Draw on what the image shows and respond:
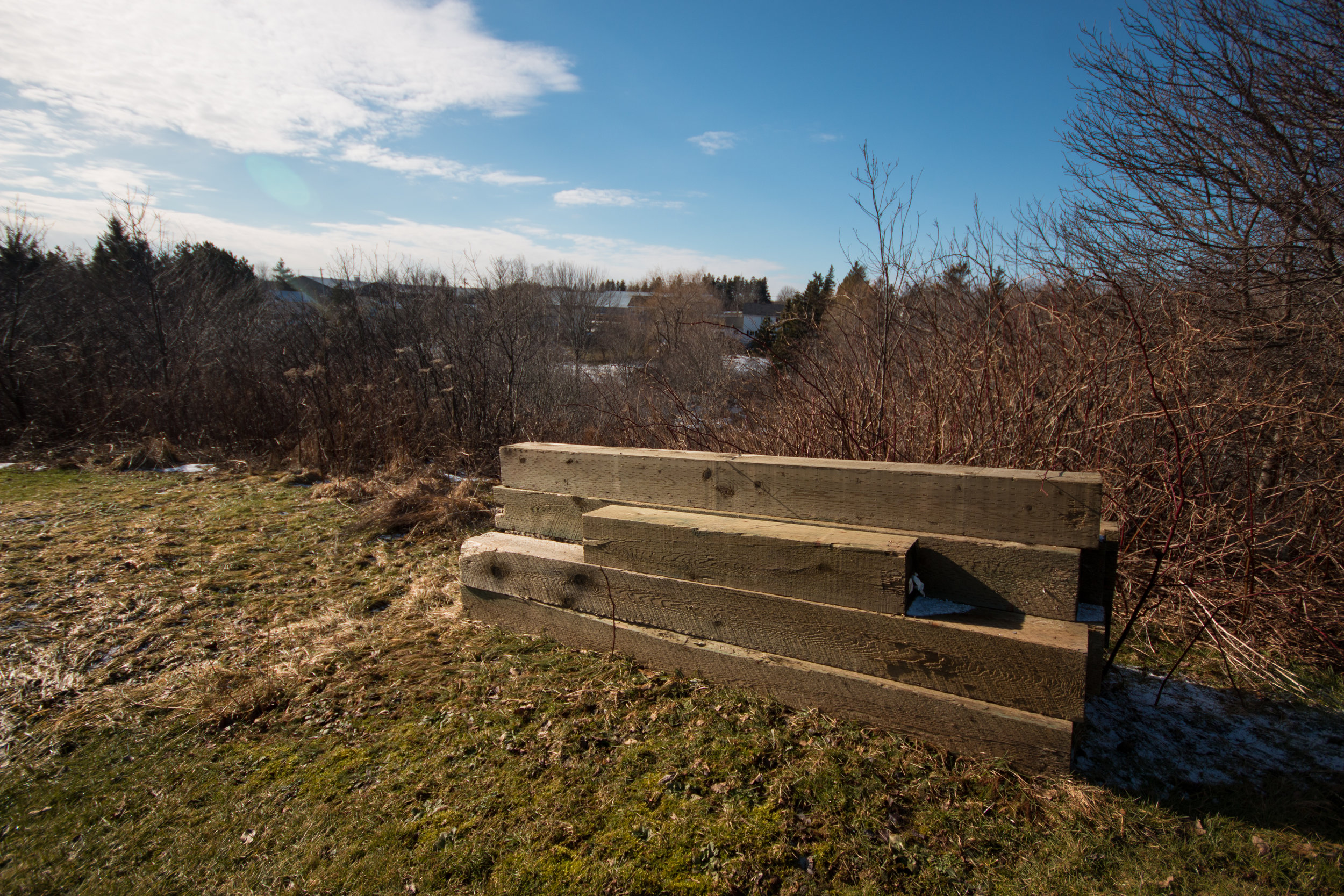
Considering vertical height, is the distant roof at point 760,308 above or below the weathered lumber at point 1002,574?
above

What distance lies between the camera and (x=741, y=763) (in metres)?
2.32

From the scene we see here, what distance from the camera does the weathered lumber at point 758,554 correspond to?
240 cm

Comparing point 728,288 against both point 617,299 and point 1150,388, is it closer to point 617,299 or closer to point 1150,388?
point 617,299

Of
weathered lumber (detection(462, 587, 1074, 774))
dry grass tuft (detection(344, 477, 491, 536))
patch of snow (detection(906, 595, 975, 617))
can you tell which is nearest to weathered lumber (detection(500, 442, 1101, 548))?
patch of snow (detection(906, 595, 975, 617))

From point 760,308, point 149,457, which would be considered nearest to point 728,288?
point 760,308

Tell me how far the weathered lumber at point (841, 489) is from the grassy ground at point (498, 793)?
85 cm

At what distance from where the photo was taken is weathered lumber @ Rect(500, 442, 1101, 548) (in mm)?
2312

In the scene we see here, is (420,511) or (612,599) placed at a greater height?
(612,599)

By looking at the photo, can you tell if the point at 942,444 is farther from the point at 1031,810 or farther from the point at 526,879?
the point at 526,879

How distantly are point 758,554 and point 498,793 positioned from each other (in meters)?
1.33

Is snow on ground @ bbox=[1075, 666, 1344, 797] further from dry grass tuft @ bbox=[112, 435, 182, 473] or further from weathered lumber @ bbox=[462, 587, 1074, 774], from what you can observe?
dry grass tuft @ bbox=[112, 435, 182, 473]

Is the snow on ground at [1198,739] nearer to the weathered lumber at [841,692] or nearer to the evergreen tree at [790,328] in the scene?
the weathered lumber at [841,692]

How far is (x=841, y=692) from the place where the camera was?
2533 millimetres

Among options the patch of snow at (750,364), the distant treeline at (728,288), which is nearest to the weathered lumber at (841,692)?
the patch of snow at (750,364)
